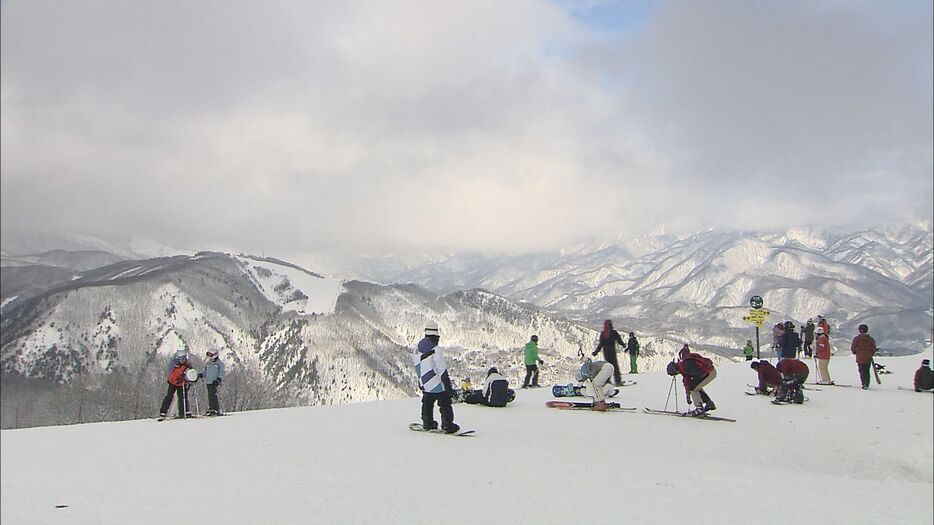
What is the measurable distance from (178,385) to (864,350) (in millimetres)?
21078

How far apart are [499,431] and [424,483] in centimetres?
505

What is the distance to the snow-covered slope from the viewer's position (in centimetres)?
679

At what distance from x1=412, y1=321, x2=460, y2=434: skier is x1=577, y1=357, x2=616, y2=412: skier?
5253mm

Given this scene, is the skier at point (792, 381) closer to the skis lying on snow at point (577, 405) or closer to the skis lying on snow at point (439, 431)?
the skis lying on snow at point (577, 405)

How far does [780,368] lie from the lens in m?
16.6

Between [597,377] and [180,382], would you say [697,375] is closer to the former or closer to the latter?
[597,377]

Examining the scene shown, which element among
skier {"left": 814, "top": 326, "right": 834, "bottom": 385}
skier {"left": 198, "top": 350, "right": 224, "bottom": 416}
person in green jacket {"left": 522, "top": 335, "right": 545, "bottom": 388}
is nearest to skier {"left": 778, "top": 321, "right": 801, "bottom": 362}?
skier {"left": 814, "top": 326, "right": 834, "bottom": 385}

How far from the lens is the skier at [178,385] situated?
17.4 metres

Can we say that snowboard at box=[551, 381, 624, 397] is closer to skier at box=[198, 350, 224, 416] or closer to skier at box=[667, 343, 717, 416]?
skier at box=[667, 343, 717, 416]

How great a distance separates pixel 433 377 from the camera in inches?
480

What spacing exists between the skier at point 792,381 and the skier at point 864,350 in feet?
10.9

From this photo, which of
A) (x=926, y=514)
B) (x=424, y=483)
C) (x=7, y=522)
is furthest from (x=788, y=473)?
(x=7, y=522)

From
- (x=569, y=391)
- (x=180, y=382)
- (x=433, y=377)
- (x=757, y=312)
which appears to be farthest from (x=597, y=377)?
(x=180, y=382)

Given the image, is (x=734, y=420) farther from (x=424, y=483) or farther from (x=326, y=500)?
(x=326, y=500)
